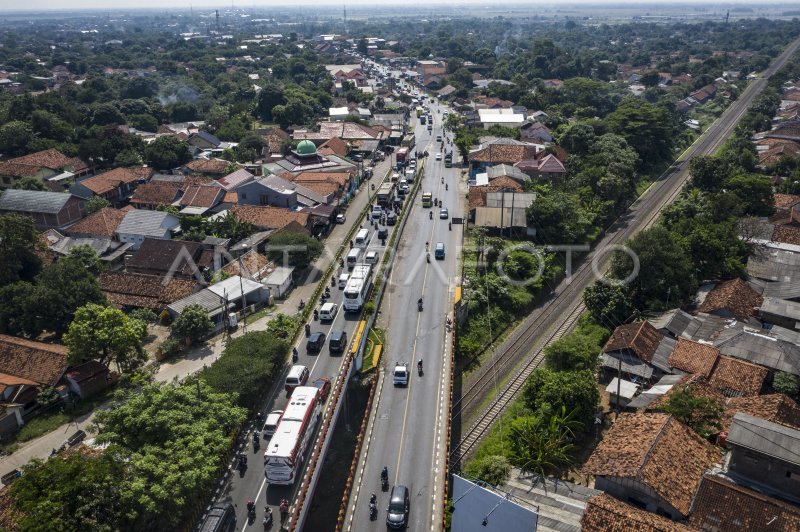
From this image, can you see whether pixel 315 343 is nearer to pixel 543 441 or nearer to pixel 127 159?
pixel 543 441

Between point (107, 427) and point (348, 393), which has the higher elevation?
point (107, 427)

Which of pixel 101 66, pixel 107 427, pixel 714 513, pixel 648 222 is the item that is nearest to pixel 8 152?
pixel 107 427

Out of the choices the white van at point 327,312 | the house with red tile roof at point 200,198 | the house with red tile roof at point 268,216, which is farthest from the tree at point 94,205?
the white van at point 327,312

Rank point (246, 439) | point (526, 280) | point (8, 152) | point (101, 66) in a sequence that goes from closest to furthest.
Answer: point (246, 439) < point (526, 280) < point (8, 152) < point (101, 66)

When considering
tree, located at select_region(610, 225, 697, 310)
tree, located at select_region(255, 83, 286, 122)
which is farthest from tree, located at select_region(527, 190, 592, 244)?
tree, located at select_region(255, 83, 286, 122)

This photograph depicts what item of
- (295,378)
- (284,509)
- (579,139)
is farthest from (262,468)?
(579,139)

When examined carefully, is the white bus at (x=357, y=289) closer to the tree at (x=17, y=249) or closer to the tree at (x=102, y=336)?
the tree at (x=102, y=336)

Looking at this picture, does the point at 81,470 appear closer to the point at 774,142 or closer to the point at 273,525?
the point at 273,525

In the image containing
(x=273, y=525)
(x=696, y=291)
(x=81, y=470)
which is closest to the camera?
(x=81, y=470)

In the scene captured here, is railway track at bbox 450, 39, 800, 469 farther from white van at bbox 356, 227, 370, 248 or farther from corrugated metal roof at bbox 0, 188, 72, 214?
corrugated metal roof at bbox 0, 188, 72, 214
